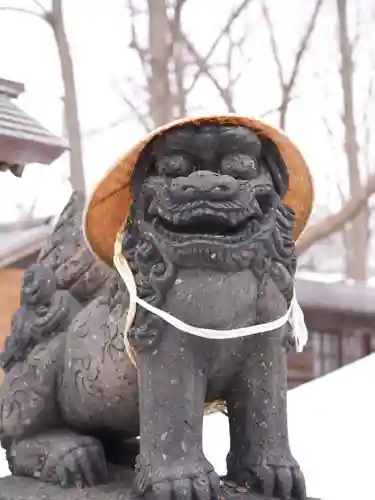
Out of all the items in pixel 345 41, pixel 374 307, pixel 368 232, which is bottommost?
pixel 374 307

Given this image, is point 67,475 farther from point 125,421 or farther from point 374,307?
point 374,307

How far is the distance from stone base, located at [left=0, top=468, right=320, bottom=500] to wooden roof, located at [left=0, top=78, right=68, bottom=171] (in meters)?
0.81

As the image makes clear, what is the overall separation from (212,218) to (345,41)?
237 cm

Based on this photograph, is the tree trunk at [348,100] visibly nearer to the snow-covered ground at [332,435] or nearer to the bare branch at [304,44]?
the bare branch at [304,44]

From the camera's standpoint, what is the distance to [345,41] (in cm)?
274

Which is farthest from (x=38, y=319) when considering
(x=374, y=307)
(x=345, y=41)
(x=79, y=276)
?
(x=345, y=41)

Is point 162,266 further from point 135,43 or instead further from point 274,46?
point 274,46

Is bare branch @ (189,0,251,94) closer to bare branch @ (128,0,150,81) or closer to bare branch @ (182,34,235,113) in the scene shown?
bare branch @ (182,34,235,113)

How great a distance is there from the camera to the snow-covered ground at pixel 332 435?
96 centimetres

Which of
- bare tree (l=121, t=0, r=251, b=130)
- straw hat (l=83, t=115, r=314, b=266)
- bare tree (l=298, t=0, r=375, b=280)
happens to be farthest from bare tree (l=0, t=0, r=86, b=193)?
straw hat (l=83, t=115, r=314, b=266)

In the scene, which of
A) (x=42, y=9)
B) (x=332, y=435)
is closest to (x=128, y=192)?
(x=332, y=435)

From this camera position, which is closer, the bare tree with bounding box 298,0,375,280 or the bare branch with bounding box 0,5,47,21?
the bare branch with bounding box 0,5,47,21

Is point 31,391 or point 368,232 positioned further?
point 368,232

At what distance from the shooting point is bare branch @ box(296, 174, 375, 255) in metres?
2.47
